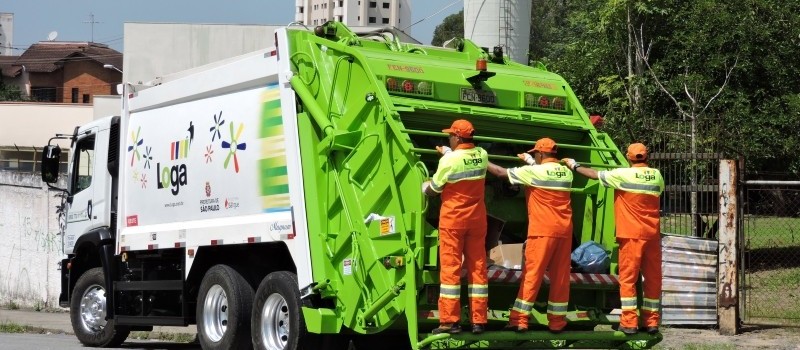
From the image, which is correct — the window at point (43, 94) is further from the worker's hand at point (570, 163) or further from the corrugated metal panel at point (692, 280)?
the worker's hand at point (570, 163)

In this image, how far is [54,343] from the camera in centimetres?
1284

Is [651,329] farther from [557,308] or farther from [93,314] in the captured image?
[93,314]

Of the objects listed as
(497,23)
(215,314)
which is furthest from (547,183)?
(497,23)

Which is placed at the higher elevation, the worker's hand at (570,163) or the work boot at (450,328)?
the worker's hand at (570,163)

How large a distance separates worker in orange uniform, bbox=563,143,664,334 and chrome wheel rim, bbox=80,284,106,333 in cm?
588

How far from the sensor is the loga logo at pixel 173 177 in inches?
440

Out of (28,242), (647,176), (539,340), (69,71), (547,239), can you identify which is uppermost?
(69,71)

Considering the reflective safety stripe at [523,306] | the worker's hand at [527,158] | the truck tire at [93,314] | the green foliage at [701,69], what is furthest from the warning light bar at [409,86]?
the green foliage at [701,69]

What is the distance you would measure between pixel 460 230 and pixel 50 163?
6.74 metres

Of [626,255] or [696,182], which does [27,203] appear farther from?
[626,255]

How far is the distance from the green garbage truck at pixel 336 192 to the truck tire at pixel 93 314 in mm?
726

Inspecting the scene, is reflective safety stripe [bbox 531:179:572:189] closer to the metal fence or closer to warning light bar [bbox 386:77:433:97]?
Result: warning light bar [bbox 386:77:433:97]

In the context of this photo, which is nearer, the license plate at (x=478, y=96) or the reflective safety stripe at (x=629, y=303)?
the reflective safety stripe at (x=629, y=303)

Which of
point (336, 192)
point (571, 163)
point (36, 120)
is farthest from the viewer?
point (36, 120)
